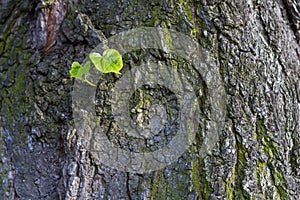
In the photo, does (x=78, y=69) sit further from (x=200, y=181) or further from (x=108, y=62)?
(x=200, y=181)

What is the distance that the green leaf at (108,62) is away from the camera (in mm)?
1021

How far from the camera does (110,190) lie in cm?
112

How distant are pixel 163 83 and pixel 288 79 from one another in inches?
18.5

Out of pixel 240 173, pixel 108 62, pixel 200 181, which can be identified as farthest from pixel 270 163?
pixel 108 62

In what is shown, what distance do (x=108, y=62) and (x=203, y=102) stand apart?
13.4 inches

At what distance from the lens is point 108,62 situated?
103 centimetres

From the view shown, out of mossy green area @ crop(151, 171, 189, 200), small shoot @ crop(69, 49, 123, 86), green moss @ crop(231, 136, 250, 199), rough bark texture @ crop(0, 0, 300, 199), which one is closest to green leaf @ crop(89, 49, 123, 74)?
small shoot @ crop(69, 49, 123, 86)

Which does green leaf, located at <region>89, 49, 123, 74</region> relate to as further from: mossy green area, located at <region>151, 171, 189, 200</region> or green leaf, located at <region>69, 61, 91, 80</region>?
mossy green area, located at <region>151, 171, 189, 200</region>

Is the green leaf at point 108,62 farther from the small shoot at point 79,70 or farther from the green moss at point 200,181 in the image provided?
the green moss at point 200,181

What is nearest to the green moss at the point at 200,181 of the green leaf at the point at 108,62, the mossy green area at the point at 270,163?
the mossy green area at the point at 270,163

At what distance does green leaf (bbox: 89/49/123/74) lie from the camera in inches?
40.2

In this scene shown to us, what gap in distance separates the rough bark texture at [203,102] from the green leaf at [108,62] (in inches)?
6.0

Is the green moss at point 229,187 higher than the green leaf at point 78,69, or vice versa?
the green leaf at point 78,69

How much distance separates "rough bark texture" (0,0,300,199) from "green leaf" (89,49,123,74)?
15 centimetres
